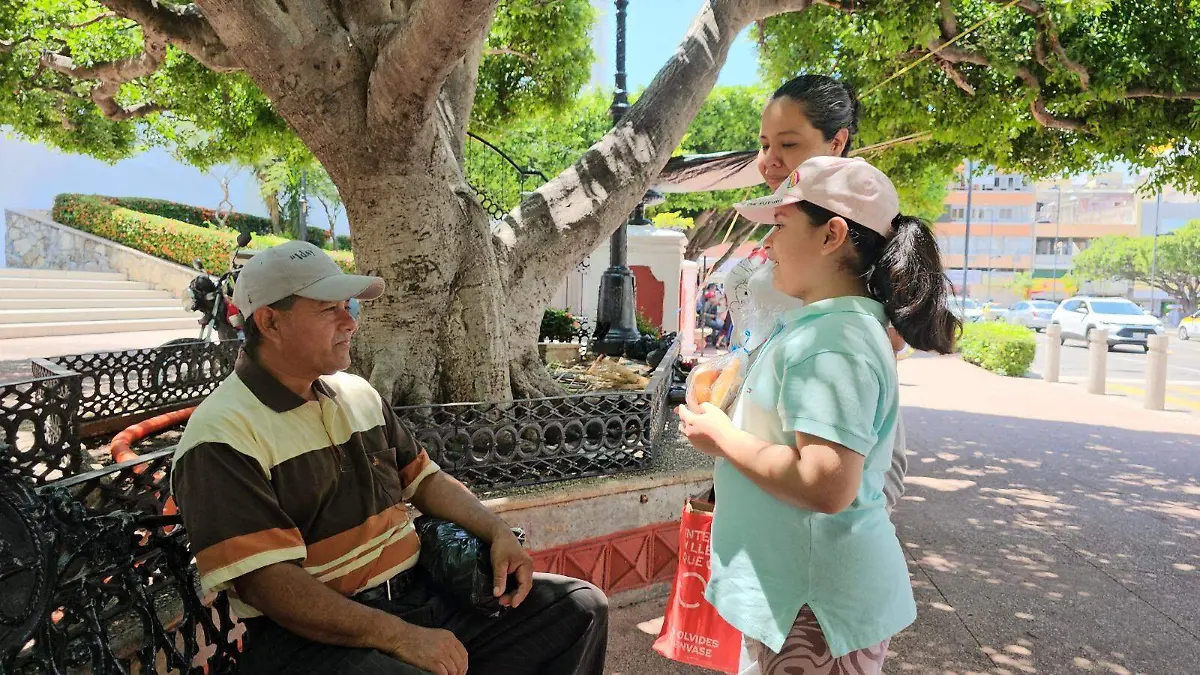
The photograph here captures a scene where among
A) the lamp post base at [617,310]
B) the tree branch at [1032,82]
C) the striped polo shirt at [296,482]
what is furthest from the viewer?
the lamp post base at [617,310]

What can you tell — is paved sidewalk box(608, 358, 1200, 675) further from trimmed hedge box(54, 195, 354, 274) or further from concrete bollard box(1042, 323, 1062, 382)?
trimmed hedge box(54, 195, 354, 274)

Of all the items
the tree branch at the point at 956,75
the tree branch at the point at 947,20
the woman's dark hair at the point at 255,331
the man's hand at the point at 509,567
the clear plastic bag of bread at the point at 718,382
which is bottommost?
the man's hand at the point at 509,567

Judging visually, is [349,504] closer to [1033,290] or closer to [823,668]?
[823,668]

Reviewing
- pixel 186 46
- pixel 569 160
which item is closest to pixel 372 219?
pixel 186 46

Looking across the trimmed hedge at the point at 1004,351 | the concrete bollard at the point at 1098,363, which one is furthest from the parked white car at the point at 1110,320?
the concrete bollard at the point at 1098,363

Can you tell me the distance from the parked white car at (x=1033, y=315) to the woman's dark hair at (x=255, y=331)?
1426 inches

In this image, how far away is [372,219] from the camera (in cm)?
386

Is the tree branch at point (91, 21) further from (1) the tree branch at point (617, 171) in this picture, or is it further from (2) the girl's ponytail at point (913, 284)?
(2) the girl's ponytail at point (913, 284)

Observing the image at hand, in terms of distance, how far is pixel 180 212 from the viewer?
88.2 ft

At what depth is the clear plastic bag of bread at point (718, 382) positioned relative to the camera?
5.73 feet

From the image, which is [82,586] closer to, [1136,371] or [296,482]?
[296,482]

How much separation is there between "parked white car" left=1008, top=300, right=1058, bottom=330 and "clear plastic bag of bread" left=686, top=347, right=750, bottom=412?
35.7m

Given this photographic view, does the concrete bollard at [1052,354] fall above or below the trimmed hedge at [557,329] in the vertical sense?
below

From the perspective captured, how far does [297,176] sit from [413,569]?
28.2 metres
